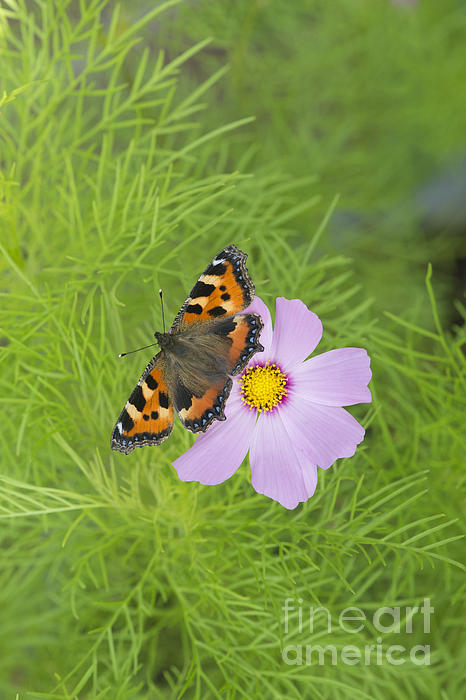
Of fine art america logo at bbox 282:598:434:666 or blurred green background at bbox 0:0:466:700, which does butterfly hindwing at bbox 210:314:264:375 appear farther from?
fine art america logo at bbox 282:598:434:666

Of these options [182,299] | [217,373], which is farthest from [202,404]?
[182,299]

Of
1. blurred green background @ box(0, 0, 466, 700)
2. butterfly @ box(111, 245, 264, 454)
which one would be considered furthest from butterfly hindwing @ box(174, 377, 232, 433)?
blurred green background @ box(0, 0, 466, 700)

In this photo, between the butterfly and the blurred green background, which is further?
the blurred green background

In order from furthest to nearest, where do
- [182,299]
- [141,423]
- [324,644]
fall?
[182,299]
[324,644]
[141,423]

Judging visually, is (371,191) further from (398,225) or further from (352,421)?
(352,421)

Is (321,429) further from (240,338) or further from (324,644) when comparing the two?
(324,644)

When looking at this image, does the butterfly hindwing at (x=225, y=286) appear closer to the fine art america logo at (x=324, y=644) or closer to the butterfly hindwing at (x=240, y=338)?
the butterfly hindwing at (x=240, y=338)

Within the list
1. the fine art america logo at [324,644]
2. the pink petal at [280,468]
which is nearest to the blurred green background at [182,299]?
the fine art america logo at [324,644]
